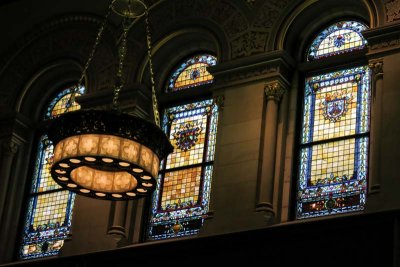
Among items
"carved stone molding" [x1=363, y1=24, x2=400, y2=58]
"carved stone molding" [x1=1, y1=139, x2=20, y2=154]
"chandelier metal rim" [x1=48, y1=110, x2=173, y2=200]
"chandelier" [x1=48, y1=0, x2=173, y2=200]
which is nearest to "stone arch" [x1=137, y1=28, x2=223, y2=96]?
"carved stone molding" [x1=1, y1=139, x2=20, y2=154]

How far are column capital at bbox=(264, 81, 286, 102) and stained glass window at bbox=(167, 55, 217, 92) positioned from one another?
56.3 inches

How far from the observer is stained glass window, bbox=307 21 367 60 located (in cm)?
1554

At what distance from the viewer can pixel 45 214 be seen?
1722cm

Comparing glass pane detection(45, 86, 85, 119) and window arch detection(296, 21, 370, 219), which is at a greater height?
glass pane detection(45, 86, 85, 119)

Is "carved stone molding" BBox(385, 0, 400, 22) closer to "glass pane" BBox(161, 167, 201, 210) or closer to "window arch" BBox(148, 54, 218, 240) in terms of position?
"window arch" BBox(148, 54, 218, 240)

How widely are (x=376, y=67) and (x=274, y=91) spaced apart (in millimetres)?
1524

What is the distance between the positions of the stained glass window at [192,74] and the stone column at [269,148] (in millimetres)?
1513

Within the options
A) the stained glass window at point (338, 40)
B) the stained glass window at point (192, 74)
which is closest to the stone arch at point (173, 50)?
the stained glass window at point (192, 74)

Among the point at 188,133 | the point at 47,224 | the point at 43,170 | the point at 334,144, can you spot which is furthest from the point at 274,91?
the point at 43,170

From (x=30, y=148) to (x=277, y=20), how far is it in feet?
15.5

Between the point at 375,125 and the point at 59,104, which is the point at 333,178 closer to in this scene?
the point at 375,125

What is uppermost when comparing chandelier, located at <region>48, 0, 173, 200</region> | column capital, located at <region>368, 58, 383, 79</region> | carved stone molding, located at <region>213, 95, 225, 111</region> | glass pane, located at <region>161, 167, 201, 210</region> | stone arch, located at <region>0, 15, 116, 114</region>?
stone arch, located at <region>0, 15, 116, 114</region>

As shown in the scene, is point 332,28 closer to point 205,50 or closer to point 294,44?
point 294,44

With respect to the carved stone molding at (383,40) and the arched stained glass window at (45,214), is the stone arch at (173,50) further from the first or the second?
the carved stone molding at (383,40)
